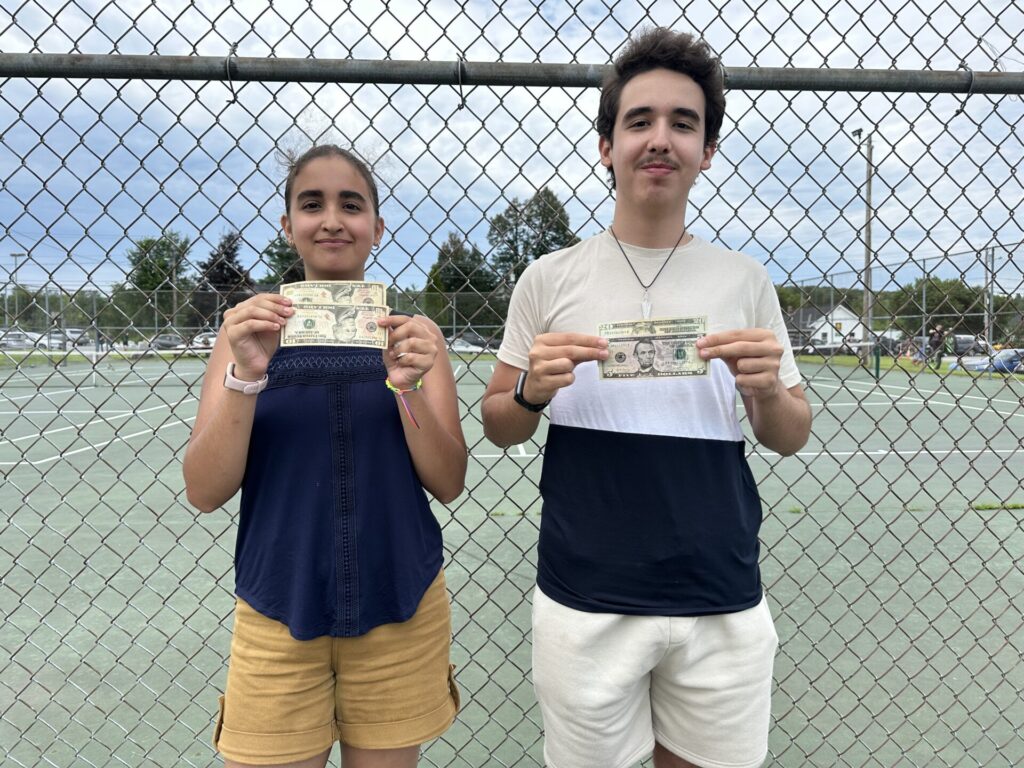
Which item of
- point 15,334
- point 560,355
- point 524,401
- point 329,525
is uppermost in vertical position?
point 15,334

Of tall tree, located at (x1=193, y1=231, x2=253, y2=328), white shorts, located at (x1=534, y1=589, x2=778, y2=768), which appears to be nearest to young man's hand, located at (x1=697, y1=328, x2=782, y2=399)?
white shorts, located at (x1=534, y1=589, x2=778, y2=768)

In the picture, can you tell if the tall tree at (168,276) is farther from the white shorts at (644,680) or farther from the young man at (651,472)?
the white shorts at (644,680)

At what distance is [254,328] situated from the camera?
56.7 inches

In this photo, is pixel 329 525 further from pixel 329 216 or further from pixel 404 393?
pixel 329 216

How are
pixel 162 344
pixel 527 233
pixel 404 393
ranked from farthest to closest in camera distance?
pixel 162 344, pixel 527 233, pixel 404 393

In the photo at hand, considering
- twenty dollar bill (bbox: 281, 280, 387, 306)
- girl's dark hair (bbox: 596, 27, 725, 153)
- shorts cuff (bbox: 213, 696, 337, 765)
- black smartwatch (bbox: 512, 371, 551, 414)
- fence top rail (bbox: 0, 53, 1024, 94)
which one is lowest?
shorts cuff (bbox: 213, 696, 337, 765)

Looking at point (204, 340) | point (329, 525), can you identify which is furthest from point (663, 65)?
point (204, 340)

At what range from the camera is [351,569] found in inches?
62.4

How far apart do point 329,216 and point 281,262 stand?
3.70 ft

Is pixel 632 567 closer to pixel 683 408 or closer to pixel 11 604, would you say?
pixel 683 408

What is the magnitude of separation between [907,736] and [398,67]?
3427 mm

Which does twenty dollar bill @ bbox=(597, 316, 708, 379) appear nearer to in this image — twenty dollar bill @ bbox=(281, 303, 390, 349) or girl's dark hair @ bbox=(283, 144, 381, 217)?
twenty dollar bill @ bbox=(281, 303, 390, 349)

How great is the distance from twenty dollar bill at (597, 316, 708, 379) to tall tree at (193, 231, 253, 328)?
57.3 inches

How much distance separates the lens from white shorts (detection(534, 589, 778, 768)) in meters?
1.59
